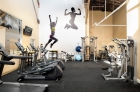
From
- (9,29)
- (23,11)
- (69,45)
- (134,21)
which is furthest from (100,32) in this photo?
(9,29)

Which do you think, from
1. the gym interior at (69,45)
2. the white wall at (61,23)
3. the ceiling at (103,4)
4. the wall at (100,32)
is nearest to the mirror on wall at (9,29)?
the gym interior at (69,45)

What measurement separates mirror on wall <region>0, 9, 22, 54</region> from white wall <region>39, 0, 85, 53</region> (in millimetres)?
3377

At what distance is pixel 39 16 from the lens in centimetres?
964

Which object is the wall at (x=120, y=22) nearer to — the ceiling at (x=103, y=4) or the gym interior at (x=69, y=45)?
the gym interior at (x=69, y=45)

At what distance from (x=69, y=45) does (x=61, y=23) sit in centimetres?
185

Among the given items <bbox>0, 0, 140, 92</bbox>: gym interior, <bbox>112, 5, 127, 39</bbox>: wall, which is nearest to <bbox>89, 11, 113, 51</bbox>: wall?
<bbox>0, 0, 140, 92</bbox>: gym interior

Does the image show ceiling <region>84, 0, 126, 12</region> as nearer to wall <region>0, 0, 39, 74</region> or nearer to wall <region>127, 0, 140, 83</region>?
wall <region>0, 0, 39, 74</region>

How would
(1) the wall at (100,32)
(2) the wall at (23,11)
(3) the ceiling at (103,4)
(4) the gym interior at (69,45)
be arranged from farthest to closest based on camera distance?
(1) the wall at (100,32) → (3) the ceiling at (103,4) → (2) the wall at (23,11) → (4) the gym interior at (69,45)

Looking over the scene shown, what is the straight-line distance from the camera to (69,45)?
949 centimetres

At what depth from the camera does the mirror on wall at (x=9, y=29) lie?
4730mm

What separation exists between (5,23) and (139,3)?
190 inches

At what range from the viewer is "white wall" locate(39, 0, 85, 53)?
9.42m

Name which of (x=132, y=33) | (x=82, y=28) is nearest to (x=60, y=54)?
(x=82, y=28)

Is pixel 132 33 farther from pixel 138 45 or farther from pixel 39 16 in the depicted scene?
pixel 39 16
